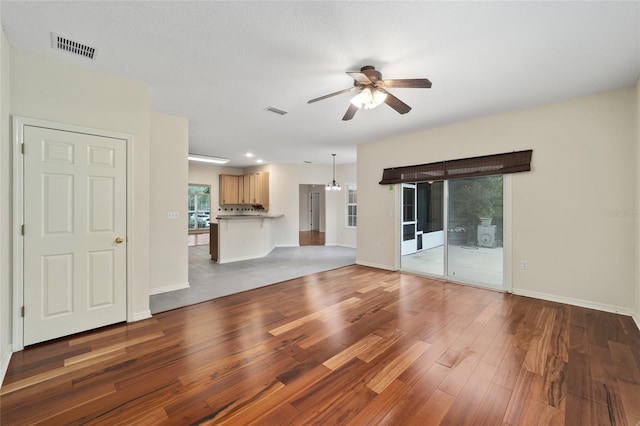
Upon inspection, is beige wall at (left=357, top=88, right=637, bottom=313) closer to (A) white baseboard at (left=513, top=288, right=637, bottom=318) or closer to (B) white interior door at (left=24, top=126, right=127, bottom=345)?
(A) white baseboard at (left=513, top=288, right=637, bottom=318)

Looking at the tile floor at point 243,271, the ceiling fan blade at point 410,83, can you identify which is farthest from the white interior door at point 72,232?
the ceiling fan blade at point 410,83

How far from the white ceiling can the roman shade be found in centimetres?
74

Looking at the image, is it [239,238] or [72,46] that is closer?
[72,46]

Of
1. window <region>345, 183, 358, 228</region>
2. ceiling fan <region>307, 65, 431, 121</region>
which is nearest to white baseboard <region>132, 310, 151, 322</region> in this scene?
ceiling fan <region>307, 65, 431, 121</region>

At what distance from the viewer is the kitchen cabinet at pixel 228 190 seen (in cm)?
976

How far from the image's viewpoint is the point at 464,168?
442cm

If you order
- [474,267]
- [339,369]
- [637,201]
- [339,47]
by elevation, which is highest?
[339,47]

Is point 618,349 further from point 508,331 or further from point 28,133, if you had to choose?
point 28,133

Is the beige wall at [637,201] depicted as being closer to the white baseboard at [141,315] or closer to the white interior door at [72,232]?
the white baseboard at [141,315]

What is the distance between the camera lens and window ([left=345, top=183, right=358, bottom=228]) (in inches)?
348

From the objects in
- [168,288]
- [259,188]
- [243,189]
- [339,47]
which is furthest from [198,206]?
[339,47]

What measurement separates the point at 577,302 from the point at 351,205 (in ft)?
19.8

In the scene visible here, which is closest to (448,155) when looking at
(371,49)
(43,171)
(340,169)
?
(371,49)

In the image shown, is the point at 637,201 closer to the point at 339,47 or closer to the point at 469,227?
the point at 469,227
